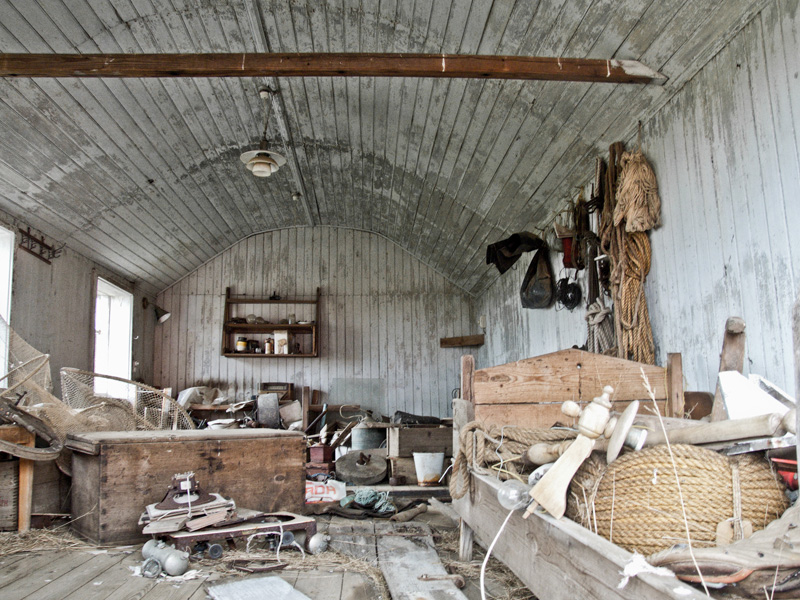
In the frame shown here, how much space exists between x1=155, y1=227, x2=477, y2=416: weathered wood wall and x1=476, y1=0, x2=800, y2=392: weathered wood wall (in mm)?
5256

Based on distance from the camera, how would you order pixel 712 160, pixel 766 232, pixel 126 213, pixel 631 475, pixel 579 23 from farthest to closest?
pixel 126 213, pixel 579 23, pixel 712 160, pixel 766 232, pixel 631 475

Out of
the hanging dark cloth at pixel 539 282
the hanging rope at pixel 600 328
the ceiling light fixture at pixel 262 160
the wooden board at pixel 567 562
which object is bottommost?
the wooden board at pixel 567 562

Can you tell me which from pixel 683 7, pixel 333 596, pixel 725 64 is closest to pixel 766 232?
pixel 725 64

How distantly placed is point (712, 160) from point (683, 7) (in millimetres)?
695

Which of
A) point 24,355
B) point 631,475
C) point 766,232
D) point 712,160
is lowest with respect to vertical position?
point 631,475

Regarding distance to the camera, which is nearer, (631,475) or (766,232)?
(631,475)

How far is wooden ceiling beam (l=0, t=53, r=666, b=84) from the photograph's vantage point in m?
3.21

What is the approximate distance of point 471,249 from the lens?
6.77 metres

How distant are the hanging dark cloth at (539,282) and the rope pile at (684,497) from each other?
375 cm

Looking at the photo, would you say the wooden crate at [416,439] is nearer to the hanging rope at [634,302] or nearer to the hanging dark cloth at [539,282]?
the hanging dark cloth at [539,282]

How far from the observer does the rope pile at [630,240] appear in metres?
3.32

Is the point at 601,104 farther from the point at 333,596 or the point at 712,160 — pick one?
the point at 333,596

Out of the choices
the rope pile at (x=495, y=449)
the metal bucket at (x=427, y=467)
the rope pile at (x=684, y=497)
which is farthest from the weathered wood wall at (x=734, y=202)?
the metal bucket at (x=427, y=467)

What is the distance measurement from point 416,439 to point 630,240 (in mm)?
2480
